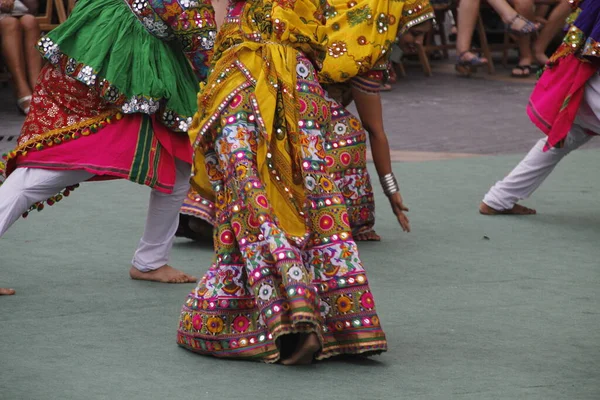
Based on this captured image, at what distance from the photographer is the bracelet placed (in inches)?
189

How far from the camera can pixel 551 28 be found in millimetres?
12453

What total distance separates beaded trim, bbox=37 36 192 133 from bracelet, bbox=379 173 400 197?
38.8 inches

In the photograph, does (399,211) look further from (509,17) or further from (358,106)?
(509,17)

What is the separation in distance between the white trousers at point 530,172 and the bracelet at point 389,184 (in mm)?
1669

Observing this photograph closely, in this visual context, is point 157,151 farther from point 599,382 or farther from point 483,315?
point 599,382

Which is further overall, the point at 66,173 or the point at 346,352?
the point at 66,173

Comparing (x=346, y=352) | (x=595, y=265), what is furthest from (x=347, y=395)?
(x=595, y=265)

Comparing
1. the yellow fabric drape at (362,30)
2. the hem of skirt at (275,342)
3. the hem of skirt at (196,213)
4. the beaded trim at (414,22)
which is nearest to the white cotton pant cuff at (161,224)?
the hem of skirt at (196,213)

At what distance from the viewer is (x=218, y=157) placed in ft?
12.9

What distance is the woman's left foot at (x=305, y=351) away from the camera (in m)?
3.63

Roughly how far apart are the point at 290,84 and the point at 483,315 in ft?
4.16

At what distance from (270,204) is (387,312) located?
0.92 metres

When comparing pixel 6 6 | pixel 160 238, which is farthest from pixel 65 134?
pixel 6 6

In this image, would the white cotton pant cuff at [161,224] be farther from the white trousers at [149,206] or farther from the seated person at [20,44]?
the seated person at [20,44]
